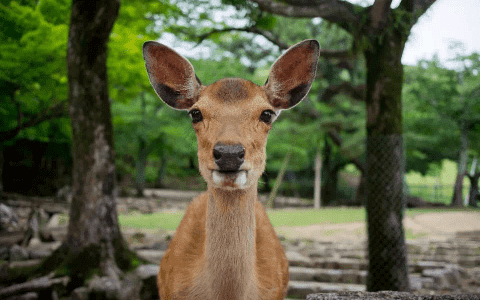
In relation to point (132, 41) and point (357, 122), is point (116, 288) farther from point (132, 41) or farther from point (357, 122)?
point (357, 122)

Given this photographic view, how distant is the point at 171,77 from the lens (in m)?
2.66

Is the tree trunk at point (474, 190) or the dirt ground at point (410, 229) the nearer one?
the dirt ground at point (410, 229)

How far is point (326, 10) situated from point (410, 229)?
8735 millimetres

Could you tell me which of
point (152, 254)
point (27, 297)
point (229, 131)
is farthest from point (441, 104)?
point (229, 131)

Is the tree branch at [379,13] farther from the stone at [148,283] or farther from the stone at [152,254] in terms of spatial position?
the stone at [152,254]

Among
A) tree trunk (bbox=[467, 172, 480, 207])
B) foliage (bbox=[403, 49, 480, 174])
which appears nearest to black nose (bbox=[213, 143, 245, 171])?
foliage (bbox=[403, 49, 480, 174])

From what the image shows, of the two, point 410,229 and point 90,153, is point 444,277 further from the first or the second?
point 410,229

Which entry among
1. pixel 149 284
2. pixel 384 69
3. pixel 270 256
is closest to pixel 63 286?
pixel 149 284

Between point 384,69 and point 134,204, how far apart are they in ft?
55.0

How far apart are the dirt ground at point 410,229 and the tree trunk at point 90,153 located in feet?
19.5

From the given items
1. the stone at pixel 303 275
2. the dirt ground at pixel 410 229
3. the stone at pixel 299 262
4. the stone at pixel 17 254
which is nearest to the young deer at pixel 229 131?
the stone at pixel 303 275

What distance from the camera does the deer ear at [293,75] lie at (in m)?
2.58

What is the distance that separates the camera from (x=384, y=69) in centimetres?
538

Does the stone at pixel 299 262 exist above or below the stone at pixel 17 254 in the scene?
above
